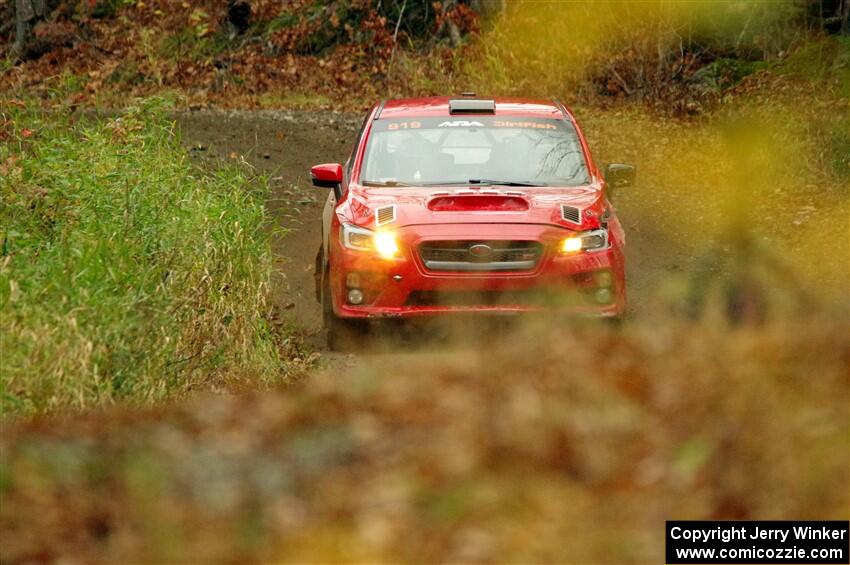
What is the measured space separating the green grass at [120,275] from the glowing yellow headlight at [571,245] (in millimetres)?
2092

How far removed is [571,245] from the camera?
378 inches

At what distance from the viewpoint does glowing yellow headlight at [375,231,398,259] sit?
9.56 meters

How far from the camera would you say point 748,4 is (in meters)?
25.0

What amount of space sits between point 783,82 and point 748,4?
3.36 meters

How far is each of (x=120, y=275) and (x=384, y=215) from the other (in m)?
2.01

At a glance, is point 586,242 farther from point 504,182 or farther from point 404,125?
point 404,125

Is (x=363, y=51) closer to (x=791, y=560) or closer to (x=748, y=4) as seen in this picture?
(x=748, y=4)

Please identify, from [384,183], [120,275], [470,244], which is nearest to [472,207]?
[470,244]

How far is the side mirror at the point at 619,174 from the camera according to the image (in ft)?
35.3

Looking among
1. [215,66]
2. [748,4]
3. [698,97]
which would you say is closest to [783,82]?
[698,97]

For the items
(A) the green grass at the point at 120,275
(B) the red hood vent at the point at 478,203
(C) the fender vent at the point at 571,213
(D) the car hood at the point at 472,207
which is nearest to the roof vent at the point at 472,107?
(D) the car hood at the point at 472,207

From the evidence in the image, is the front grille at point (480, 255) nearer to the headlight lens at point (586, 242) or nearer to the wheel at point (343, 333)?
the headlight lens at point (586, 242)

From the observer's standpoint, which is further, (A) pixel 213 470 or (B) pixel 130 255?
(B) pixel 130 255

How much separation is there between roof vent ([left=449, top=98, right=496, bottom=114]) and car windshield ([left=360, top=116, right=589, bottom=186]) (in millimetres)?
92
